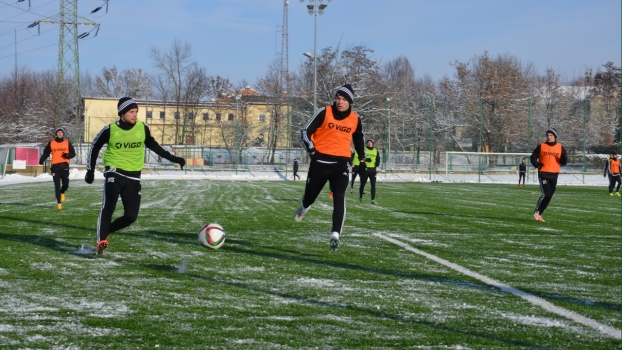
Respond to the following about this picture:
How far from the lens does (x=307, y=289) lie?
6242 millimetres

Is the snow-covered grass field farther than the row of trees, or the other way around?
the row of trees

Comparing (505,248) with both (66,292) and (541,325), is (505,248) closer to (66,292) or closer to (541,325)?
(541,325)

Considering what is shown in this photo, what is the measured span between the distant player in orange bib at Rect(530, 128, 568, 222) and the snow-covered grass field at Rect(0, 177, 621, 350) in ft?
9.53

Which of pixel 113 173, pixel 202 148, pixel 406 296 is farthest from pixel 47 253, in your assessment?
pixel 202 148

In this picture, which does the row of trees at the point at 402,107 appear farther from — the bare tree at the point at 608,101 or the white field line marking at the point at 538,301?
the white field line marking at the point at 538,301

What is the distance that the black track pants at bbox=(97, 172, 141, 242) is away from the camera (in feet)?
27.3

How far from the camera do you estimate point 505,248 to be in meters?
9.88

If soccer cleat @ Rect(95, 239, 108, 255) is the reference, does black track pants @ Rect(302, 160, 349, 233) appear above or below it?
above

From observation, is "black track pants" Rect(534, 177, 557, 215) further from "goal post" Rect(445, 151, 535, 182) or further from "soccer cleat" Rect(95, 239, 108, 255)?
"goal post" Rect(445, 151, 535, 182)

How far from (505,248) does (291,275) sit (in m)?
4.24

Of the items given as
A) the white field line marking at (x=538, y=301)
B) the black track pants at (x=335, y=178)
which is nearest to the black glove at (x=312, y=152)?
the black track pants at (x=335, y=178)

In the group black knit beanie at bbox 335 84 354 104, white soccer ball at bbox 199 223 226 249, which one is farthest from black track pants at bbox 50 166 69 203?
black knit beanie at bbox 335 84 354 104

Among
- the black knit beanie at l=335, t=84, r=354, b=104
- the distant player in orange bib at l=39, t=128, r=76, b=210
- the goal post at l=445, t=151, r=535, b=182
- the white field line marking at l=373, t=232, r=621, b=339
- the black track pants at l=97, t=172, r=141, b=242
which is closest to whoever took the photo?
the white field line marking at l=373, t=232, r=621, b=339

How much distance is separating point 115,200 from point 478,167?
152 ft
